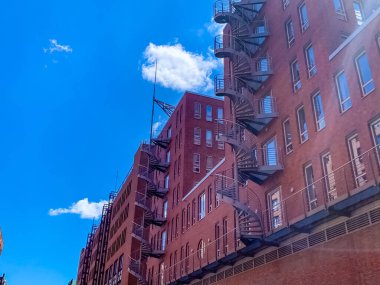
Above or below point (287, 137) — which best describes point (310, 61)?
above

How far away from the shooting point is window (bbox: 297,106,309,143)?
21.4 meters

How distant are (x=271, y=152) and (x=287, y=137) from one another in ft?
5.09

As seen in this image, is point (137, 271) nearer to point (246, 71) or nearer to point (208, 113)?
point (208, 113)

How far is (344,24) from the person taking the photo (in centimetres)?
2188

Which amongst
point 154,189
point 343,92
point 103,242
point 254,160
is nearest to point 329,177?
point 343,92

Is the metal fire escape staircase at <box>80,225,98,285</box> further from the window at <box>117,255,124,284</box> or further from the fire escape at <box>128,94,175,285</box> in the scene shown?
the fire escape at <box>128,94,175,285</box>

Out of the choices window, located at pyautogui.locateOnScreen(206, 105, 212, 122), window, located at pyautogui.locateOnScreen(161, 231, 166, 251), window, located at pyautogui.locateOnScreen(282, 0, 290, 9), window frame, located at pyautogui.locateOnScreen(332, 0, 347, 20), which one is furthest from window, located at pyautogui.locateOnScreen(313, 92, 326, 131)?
window, located at pyautogui.locateOnScreen(206, 105, 212, 122)

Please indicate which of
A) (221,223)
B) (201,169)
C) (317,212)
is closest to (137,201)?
(201,169)

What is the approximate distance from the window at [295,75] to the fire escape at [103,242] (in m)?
51.5

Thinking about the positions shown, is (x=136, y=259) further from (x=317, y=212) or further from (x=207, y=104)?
(x=317, y=212)

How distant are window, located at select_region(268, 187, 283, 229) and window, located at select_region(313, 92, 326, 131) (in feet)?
14.0

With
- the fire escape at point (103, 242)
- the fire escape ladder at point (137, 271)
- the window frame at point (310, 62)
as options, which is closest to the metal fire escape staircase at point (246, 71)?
the window frame at point (310, 62)

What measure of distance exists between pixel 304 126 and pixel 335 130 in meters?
3.08

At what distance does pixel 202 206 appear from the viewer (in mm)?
35000
